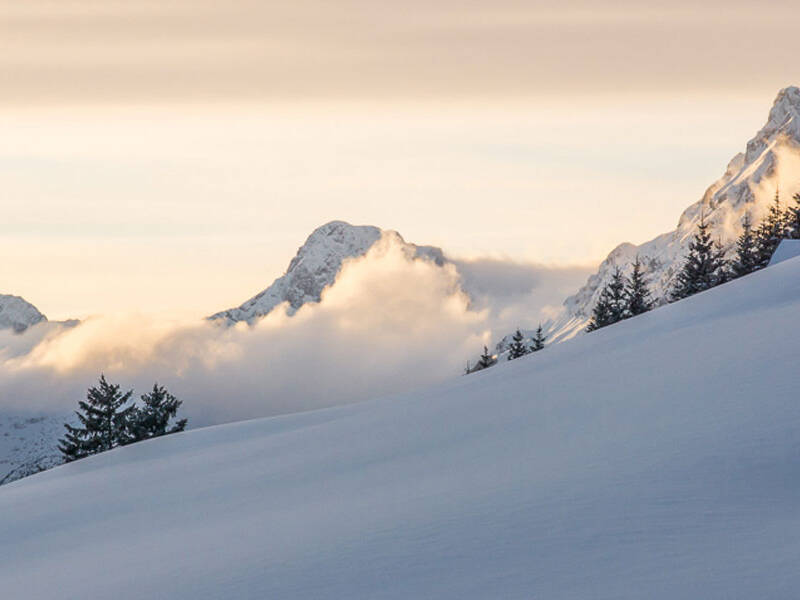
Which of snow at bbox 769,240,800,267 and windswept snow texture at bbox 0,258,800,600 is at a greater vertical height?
snow at bbox 769,240,800,267

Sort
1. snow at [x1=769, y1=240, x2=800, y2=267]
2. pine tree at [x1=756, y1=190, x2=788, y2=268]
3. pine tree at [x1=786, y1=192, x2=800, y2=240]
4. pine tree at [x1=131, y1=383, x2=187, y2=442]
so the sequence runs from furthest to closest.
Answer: pine tree at [x1=786, y1=192, x2=800, y2=240] → pine tree at [x1=756, y1=190, x2=788, y2=268] → pine tree at [x1=131, y1=383, x2=187, y2=442] → snow at [x1=769, y1=240, x2=800, y2=267]

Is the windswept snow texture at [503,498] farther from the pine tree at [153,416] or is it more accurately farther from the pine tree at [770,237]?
the pine tree at [770,237]

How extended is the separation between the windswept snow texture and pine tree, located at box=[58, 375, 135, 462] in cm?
2613

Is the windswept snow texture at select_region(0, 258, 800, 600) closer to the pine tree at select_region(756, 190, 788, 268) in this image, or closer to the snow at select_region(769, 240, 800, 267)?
the snow at select_region(769, 240, 800, 267)

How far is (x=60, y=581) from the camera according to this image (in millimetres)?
14594

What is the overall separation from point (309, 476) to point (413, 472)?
339 cm

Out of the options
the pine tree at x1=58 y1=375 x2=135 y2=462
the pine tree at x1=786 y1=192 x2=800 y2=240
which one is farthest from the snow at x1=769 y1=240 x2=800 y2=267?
the pine tree at x1=58 y1=375 x2=135 y2=462

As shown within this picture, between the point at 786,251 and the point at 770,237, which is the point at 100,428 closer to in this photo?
the point at 786,251

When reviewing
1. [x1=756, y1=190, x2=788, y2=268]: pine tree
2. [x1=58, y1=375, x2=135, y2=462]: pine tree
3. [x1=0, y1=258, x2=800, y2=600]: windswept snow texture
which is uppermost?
[x1=756, y1=190, x2=788, y2=268]: pine tree

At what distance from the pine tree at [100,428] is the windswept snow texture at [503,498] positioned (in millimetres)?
26126

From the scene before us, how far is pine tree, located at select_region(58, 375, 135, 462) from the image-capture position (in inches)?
2085

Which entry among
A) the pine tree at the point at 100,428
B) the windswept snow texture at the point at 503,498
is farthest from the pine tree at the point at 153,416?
the windswept snow texture at the point at 503,498

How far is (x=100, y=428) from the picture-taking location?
53469 millimetres

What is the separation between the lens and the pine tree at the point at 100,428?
5297 centimetres
